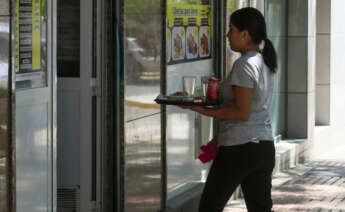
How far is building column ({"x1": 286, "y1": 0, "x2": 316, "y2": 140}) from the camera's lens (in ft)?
42.0

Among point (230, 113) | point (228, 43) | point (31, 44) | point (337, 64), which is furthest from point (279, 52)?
point (31, 44)

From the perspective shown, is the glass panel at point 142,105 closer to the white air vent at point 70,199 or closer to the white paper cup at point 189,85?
the white air vent at point 70,199

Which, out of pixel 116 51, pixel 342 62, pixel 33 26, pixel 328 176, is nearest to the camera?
pixel 33 26

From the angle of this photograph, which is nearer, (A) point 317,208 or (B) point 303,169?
(A) point 317,208

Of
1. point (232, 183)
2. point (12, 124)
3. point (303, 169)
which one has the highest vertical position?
point (12, 124)

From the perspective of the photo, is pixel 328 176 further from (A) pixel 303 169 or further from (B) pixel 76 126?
(B) pixel 76 126

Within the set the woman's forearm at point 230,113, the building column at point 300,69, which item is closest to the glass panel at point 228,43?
the woman's forearm at point 230,113

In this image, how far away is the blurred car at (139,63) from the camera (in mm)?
6293

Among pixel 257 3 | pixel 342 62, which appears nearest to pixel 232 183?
pixel 257 3

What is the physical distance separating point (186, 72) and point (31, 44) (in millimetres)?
3145

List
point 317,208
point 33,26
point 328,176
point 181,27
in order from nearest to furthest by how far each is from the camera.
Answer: point 33,26, point 181,27, point 317,208, point 328,176

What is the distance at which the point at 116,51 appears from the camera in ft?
20.2

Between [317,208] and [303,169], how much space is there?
2.94 meters

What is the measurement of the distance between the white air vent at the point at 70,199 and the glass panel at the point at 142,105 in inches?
15.1
